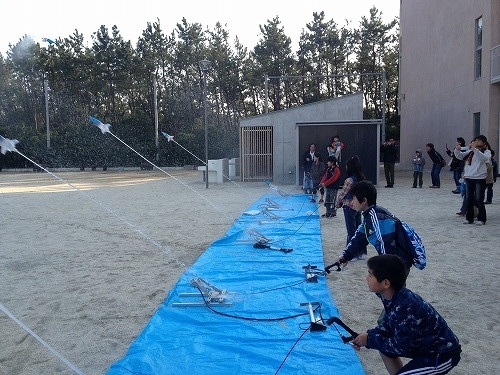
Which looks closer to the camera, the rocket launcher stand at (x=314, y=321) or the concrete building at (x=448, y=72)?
the rocket launcher stand at (x=314, y=321)

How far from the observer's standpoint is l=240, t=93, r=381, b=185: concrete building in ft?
54.1

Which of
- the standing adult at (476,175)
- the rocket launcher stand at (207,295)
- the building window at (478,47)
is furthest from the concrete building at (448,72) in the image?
the rocket launcher stand at (207,295)

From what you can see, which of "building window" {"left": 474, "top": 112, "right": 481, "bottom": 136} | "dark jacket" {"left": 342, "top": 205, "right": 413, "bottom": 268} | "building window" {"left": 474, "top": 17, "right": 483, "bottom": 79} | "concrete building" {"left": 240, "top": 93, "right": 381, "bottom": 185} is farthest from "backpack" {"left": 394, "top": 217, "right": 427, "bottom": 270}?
"building window" {"left": 474, "top": 17, "right": 483, "bottom": 79}

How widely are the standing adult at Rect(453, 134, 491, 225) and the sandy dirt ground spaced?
314mm

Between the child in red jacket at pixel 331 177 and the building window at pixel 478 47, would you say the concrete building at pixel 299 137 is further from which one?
the child in red jacket at pixel 331 177

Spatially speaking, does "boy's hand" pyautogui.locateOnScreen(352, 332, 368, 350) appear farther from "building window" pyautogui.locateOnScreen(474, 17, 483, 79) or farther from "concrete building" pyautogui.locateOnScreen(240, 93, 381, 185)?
"building window" pyautogui.locateOnScreen(474, 17, 483, 79)

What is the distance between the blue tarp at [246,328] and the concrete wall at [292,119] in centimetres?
1252

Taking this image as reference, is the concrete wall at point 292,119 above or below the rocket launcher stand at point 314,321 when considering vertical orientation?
above

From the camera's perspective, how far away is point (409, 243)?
3.26m

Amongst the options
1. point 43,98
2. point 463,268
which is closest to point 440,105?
point 463,268

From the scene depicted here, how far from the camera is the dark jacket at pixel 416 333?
2.40 metres

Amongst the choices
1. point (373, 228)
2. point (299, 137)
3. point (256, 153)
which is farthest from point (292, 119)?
point (373, 228)

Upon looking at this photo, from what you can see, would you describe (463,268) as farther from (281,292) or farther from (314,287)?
(281,292)

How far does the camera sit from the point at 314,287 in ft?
17.1
